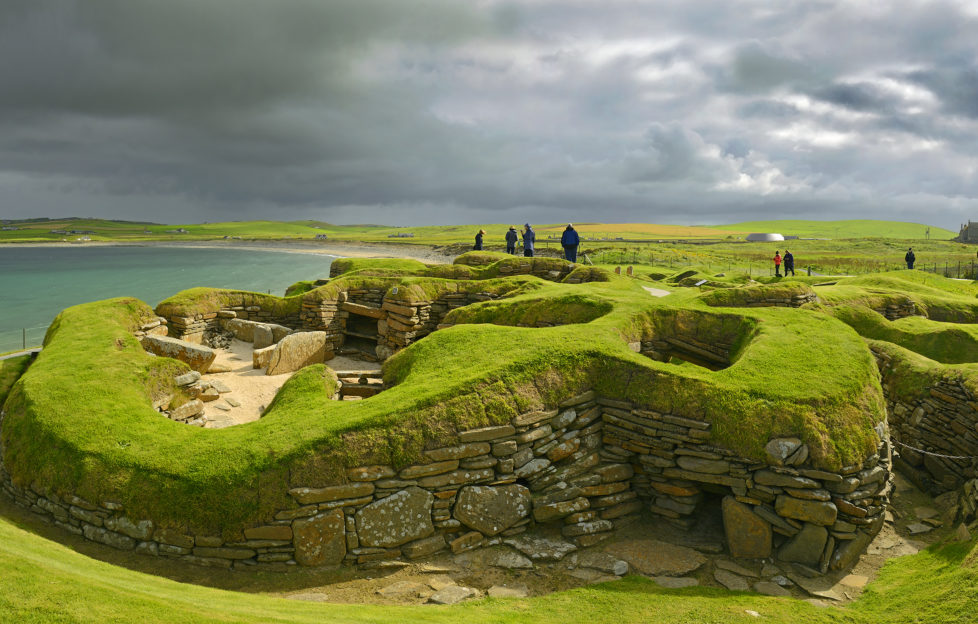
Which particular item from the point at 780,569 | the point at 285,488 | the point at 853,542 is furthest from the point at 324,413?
the point at 853,542

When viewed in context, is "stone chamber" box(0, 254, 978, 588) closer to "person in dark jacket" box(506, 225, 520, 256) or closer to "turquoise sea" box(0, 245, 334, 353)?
"person in dark jacket" box(506, 225, 520, 256)

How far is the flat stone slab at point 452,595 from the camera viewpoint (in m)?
7.15

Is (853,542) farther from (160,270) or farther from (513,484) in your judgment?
(160,270)

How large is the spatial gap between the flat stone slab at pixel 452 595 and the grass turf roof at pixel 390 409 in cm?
184

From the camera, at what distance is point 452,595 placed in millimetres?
7254

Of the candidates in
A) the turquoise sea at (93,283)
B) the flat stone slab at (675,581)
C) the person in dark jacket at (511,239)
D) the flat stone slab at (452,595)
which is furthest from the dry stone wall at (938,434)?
the turquoise sea at (93,283)

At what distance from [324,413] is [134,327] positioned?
10.1 m

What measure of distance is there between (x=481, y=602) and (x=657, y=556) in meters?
3.00

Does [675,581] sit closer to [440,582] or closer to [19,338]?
[440,582]

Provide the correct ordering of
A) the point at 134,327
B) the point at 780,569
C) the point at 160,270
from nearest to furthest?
the point at 780,569, the point at 134,327, the point at 160,270

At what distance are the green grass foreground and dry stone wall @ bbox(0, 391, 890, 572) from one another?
734mm

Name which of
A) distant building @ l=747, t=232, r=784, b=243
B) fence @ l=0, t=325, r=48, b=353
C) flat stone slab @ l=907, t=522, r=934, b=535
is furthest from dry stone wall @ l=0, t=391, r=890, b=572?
distant building @ l=747, t=232, r=784, b=243

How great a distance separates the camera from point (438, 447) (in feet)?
26.7

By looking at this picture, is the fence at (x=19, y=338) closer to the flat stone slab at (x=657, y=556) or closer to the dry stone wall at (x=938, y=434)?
the flat stone slab at (x=657, y=556)
